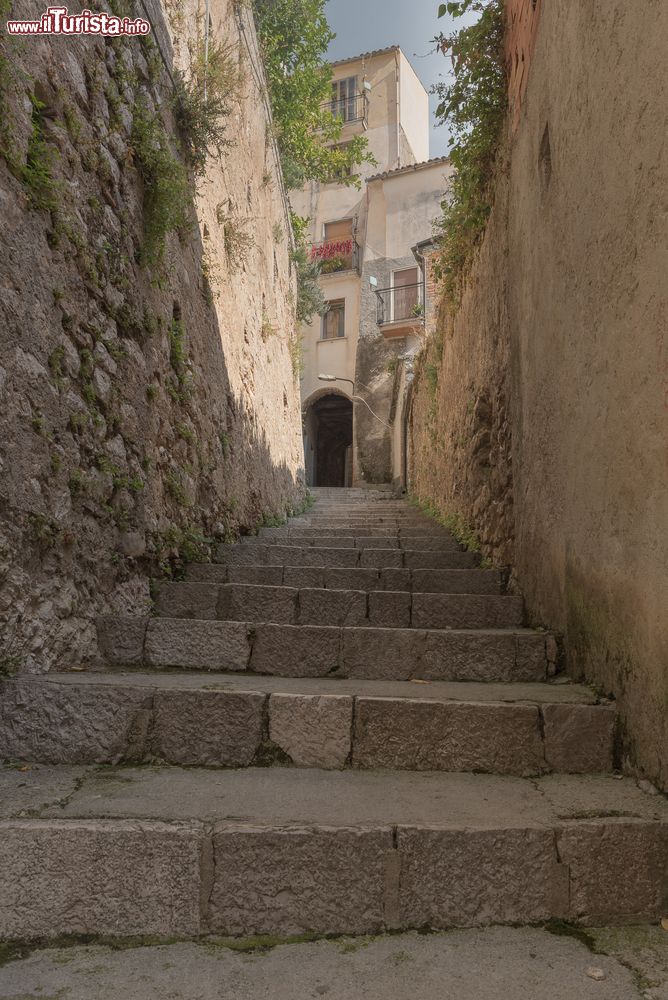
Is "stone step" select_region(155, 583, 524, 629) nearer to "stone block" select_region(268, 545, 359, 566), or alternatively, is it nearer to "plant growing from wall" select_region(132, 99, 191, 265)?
"stone block" select_region(268, 545, 359, 566)

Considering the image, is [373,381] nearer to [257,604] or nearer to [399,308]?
[399,308]

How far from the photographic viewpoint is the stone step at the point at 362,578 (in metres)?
4.33

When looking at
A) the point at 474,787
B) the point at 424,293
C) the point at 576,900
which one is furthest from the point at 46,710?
the point at 424,293

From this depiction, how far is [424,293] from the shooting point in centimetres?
1803

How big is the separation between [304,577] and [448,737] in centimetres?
208

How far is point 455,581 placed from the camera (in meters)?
4.37

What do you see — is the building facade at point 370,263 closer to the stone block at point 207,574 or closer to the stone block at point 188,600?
the stone block at point 207,574

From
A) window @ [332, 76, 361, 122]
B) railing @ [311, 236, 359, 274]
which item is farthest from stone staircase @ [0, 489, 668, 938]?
window @ [332, 76, 361, 122]

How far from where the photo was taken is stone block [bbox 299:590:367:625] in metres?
3.70

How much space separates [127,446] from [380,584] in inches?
69.7

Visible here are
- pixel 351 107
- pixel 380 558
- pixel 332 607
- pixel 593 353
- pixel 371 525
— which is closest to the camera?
pixel 593 353

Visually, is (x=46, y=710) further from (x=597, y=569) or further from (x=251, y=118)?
(x=251, y=118)

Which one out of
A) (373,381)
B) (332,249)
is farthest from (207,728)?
(332,249)

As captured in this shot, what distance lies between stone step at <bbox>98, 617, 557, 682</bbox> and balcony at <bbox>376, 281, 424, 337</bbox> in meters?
16.6
